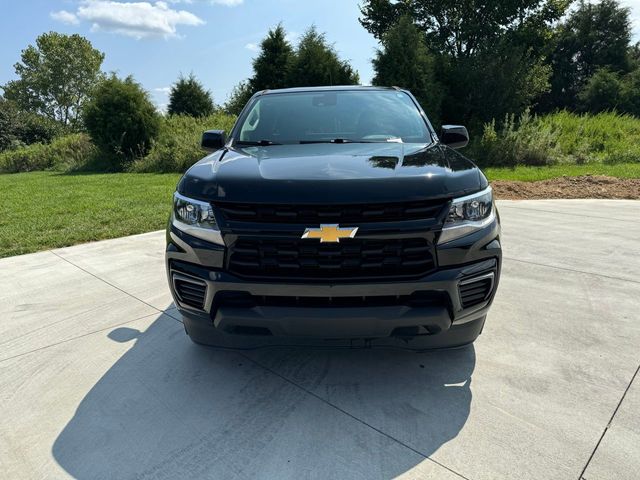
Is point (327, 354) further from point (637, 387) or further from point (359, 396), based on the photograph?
point (637, 387)

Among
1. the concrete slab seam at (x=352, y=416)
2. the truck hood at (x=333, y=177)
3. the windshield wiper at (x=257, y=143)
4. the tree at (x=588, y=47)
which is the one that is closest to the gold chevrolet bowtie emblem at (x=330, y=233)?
the truck hood at (x=333, y=177)

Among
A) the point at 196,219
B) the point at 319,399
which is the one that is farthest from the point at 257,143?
the point at 319,399

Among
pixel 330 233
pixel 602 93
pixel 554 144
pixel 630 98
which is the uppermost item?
pixel 602 93

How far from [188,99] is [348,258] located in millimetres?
22785

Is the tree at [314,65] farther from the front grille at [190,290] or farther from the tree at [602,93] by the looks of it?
the tree at [602,93]

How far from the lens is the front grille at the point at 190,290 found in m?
2.23

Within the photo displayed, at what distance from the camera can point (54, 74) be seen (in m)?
52.6

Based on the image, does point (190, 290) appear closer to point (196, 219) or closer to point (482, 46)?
point (196, 219)

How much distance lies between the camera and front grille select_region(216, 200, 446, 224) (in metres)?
2.08

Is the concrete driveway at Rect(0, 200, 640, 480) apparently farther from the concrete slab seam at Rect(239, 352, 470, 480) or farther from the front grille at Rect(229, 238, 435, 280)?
the front grille at Rect(229, 238, 435, 280)

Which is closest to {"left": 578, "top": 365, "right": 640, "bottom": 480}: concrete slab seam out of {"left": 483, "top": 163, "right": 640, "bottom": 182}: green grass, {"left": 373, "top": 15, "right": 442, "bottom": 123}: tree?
{"left": 483, "top": 163, "right": 640, "bottom": 182}: green grass

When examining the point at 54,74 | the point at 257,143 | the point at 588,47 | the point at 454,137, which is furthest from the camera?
the point at 54,74

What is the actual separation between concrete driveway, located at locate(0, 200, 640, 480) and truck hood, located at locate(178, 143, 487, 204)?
3.64 feet

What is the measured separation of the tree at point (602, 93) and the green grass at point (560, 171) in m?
18.7
